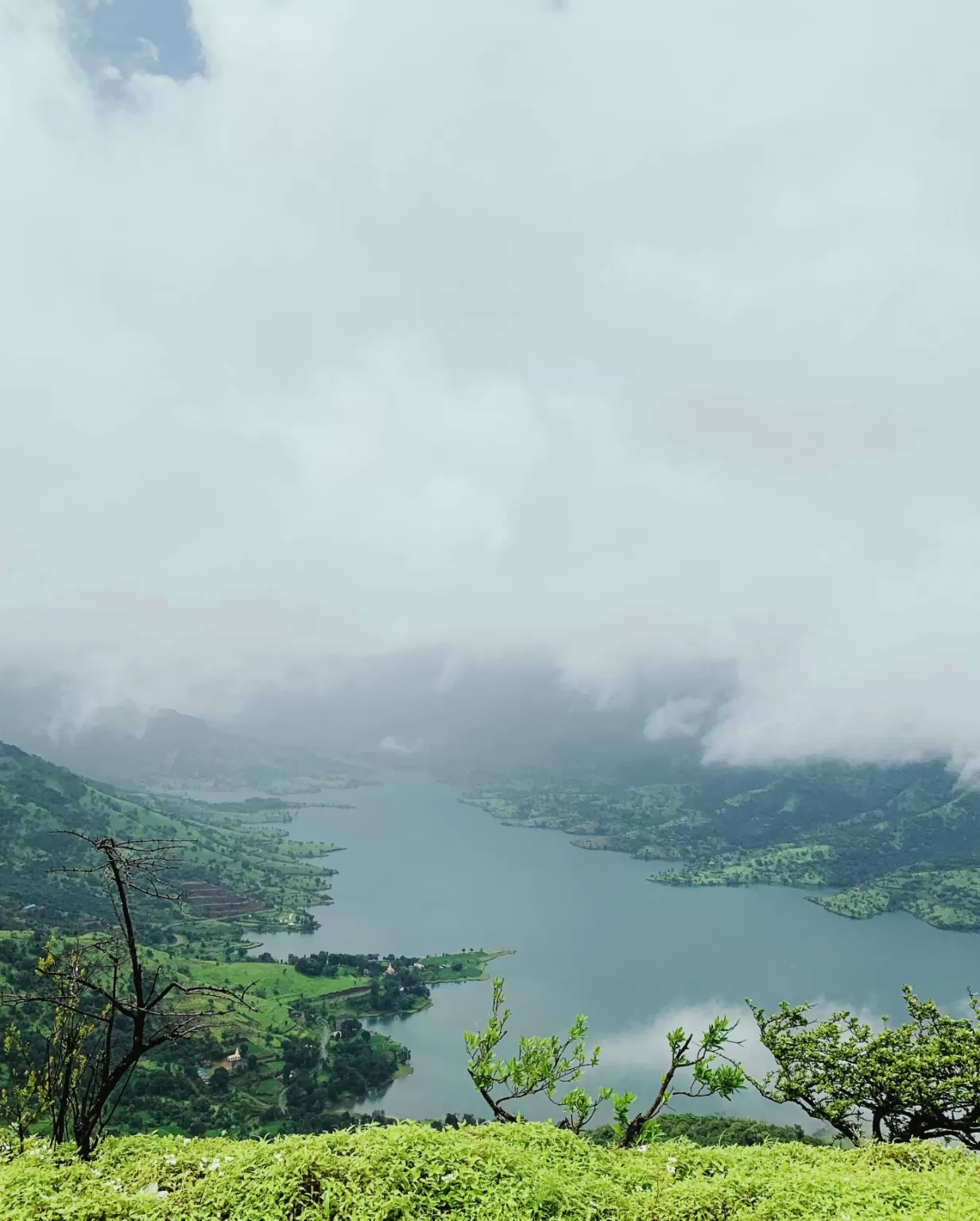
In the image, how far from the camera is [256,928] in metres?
142

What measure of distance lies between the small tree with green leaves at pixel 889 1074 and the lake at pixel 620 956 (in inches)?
2608

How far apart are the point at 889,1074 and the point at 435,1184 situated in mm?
13301

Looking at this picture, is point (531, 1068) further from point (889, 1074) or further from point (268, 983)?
point (268, 983)

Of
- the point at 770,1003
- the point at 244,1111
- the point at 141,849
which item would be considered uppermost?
the point at 141,849

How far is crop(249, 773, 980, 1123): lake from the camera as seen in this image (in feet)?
283

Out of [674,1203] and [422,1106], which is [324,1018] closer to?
[422,1106]

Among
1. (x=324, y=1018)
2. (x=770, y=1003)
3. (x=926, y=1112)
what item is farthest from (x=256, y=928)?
(x=926, y=1112)

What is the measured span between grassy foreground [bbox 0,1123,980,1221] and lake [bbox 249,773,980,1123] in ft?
253

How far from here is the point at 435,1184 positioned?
4922 mm

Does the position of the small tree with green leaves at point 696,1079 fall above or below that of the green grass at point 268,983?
above

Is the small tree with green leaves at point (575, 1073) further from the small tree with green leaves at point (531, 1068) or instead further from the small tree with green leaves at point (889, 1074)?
the small tree with green leaves at point (889, 1074)

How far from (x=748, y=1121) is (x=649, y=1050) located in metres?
40.2

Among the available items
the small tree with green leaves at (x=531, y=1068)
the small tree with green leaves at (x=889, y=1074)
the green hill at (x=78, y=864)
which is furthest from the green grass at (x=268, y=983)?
the small tree with green leaves at (x=531, y=1068)

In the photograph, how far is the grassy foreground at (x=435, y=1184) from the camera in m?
4.71
